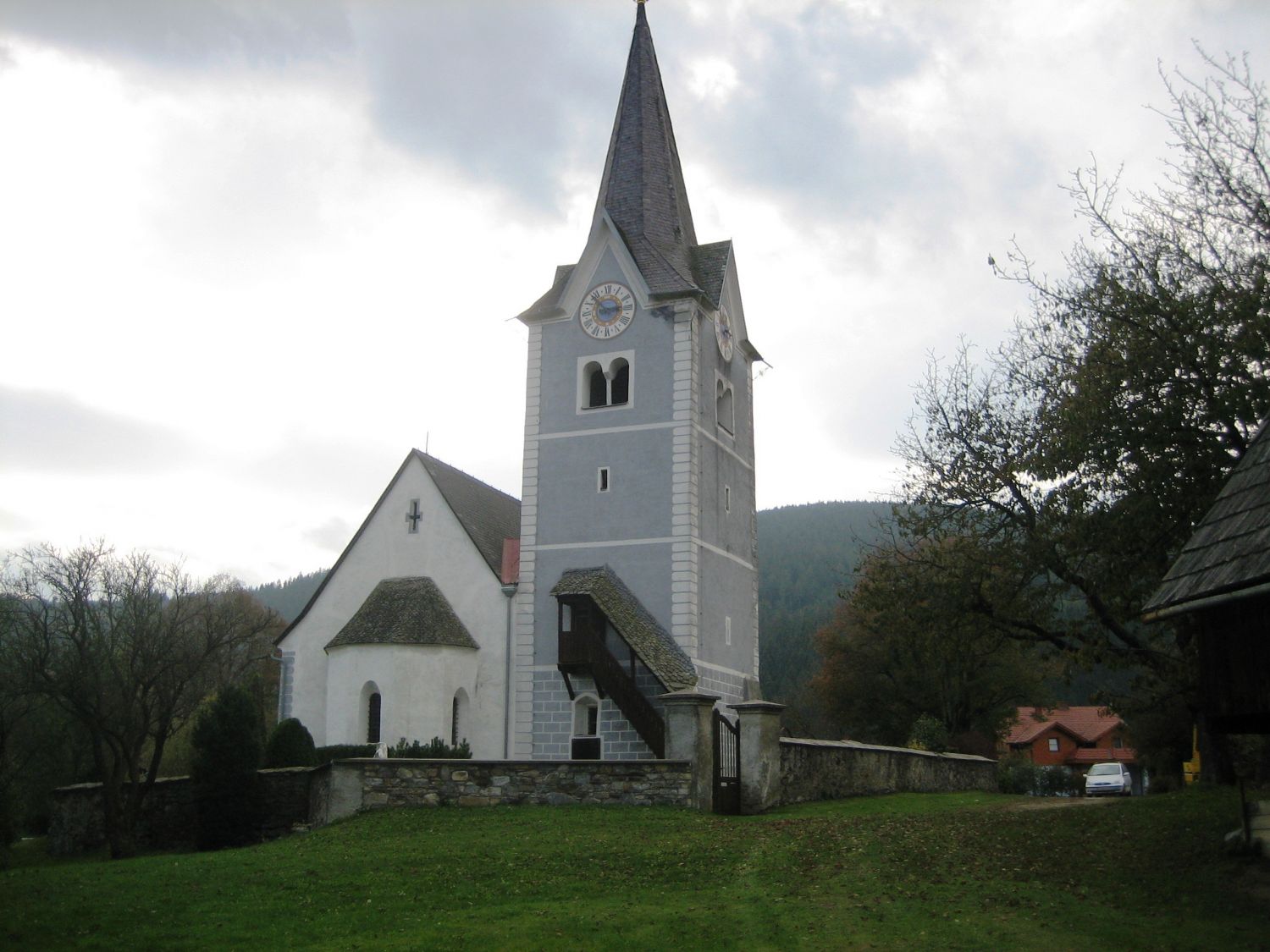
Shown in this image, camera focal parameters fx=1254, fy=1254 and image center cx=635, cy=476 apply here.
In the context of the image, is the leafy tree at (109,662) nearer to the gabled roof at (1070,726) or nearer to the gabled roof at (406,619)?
the gabled roof at (406,619)

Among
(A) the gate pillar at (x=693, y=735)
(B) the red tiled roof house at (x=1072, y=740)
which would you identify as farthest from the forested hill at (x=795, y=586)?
(A) the gate pillar at (x=693, y=735)

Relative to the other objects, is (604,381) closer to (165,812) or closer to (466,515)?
(466,515)

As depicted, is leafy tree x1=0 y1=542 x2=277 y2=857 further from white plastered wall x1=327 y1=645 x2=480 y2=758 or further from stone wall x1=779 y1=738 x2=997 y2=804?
stone wall x1=779 y1=738 x2=997 y2=804

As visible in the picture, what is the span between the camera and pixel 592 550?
109ft

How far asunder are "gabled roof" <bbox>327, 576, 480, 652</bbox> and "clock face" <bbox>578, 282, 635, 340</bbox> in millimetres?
8355

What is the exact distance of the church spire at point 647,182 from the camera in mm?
35344

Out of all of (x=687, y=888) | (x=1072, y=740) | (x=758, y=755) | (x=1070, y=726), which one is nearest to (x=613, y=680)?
(x=758, y=755)

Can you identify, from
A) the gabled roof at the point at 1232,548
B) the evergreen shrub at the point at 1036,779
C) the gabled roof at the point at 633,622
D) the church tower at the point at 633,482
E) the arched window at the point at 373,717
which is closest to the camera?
the gabled roof at the point at 1232,548

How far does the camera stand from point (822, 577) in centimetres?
10731

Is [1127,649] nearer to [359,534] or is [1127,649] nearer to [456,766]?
[456,766]

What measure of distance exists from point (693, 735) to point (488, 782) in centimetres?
362

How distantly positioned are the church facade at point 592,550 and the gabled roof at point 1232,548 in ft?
55.5

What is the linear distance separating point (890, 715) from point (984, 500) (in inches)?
1376

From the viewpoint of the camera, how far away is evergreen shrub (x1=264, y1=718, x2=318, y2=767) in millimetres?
30391
